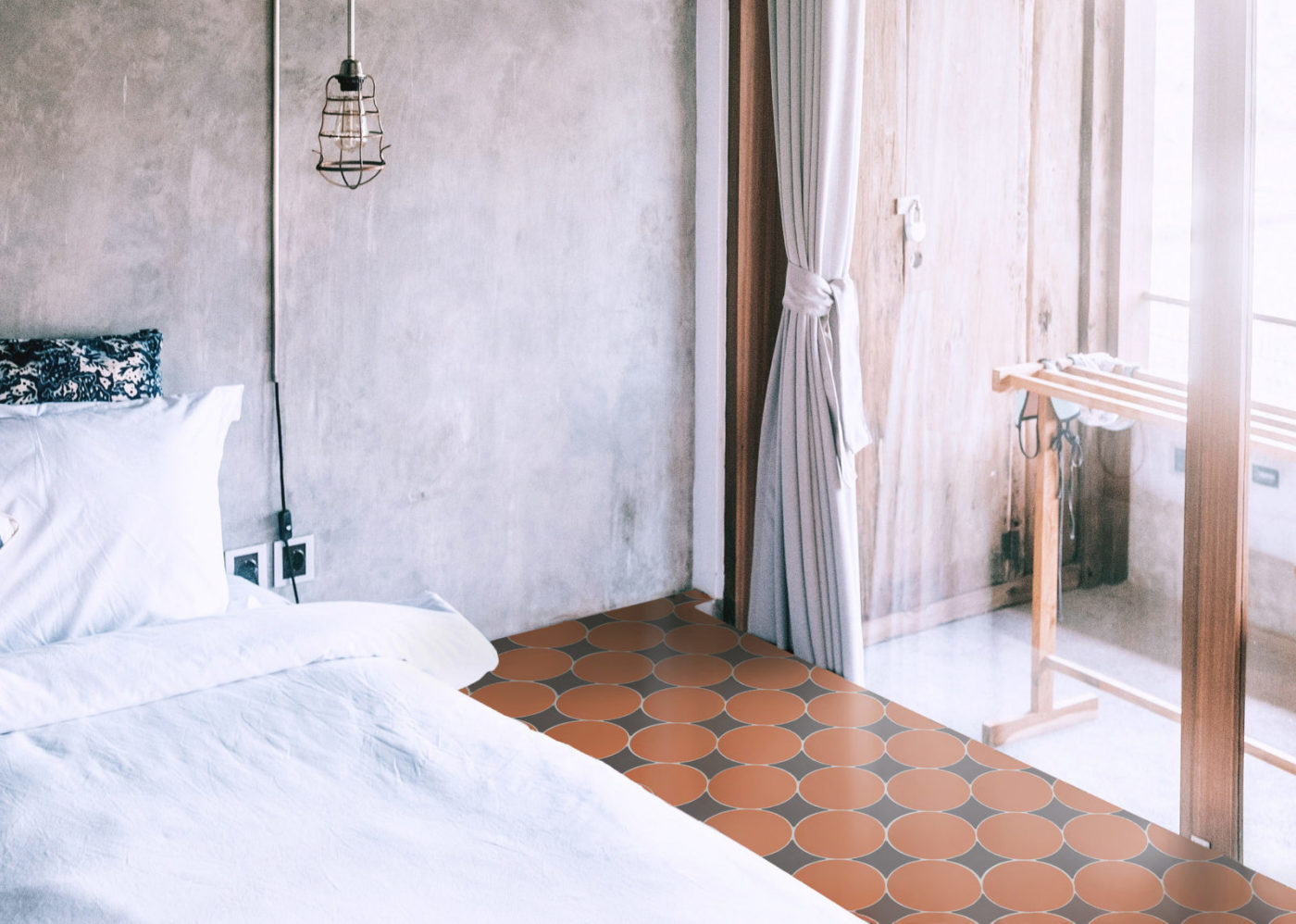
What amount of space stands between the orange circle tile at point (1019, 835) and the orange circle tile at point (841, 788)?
23 cm

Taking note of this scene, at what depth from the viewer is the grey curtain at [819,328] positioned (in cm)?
292

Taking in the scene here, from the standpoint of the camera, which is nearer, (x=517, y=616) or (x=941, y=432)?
(x=941, y=432)

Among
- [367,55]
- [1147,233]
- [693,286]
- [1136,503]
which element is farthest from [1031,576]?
[367,55]

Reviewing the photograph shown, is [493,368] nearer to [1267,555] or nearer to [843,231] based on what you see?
[843,231]

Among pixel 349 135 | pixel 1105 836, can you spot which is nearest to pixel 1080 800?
pixel 1105 836

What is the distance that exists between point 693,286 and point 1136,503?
Result: 1.44 metres

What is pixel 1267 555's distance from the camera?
2240mm

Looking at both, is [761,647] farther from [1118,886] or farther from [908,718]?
[1118,886]

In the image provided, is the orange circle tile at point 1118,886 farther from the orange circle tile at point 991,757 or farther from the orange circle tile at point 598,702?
the orange circle tile at point 598,702

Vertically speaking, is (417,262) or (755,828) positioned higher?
(417,262)

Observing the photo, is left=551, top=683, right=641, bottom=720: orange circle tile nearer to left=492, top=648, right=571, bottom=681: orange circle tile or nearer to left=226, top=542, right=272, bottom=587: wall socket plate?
left=492, top=648, right=571, bottom=681: orange circle tile

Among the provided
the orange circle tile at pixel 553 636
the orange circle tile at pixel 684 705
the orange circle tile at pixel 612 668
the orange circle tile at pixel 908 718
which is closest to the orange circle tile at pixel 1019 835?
the orange circle tile at pixel 908 718

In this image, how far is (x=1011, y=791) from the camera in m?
2.51

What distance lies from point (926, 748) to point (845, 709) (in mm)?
234
